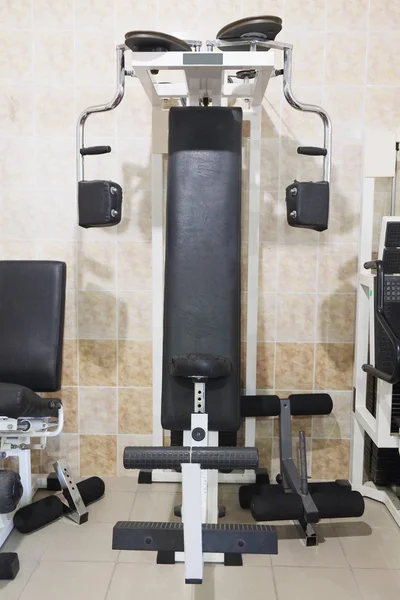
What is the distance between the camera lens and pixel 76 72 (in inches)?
109

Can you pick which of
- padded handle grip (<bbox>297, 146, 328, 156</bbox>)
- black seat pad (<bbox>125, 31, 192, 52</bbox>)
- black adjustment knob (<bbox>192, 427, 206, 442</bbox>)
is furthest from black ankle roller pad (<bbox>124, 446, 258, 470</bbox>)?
black seat pad (<bbox>125, 31, 192, 52</bbox>)

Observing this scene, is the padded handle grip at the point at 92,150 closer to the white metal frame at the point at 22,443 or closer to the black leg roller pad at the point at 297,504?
the white metal frame at the point at 22,443

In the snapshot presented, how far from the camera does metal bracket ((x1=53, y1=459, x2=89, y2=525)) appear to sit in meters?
2.51

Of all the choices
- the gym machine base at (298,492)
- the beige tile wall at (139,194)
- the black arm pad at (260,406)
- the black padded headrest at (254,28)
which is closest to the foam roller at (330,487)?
the gym machine base at (298,492)

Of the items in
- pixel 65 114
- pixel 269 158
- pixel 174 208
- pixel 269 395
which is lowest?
pixel 269 395

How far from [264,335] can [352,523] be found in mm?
935

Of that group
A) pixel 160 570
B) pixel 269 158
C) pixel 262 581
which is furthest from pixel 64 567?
pixel 269 158

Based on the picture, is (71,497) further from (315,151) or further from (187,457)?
(315,151)

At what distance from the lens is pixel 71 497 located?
251 centimetres

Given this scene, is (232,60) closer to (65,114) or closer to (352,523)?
(65,114)

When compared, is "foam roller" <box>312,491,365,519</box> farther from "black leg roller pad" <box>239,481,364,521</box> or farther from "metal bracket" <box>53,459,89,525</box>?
"metal bracket" <box>53,459,89,525</box>

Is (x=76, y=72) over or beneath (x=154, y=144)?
over

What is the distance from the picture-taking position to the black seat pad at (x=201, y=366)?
6.63 feet

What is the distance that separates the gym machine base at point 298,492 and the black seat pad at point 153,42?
1.54m
